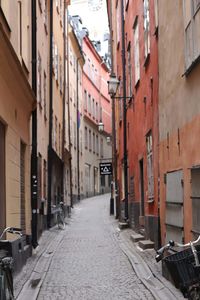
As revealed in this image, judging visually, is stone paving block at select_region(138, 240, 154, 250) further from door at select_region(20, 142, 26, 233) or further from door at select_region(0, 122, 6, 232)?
door at select_region(0, 122, 6, 232)

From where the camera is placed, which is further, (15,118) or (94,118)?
(94,118)

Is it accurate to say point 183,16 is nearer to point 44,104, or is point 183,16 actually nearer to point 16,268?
point 16,268

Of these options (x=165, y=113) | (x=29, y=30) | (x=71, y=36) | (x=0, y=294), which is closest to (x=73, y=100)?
(x=71, y=36)

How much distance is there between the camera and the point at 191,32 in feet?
29.2

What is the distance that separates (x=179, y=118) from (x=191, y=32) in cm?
173

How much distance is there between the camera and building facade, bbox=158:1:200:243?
8852 millimetres

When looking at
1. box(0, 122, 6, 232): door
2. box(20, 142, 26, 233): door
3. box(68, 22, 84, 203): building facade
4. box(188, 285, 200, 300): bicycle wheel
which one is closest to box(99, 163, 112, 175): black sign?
box(68, 22, 84, 203): building facade

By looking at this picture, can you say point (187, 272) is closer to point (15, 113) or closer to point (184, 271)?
point (184, 271)

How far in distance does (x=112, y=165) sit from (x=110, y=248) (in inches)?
569

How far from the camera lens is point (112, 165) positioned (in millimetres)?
29734

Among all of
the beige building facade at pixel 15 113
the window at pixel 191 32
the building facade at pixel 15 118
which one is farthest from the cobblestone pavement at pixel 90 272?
the window at pixel 191 32

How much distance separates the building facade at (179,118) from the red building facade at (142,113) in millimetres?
1226

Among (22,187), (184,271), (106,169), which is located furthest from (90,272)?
(106,169)

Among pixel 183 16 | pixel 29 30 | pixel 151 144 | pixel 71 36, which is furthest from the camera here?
pixel 71 36
